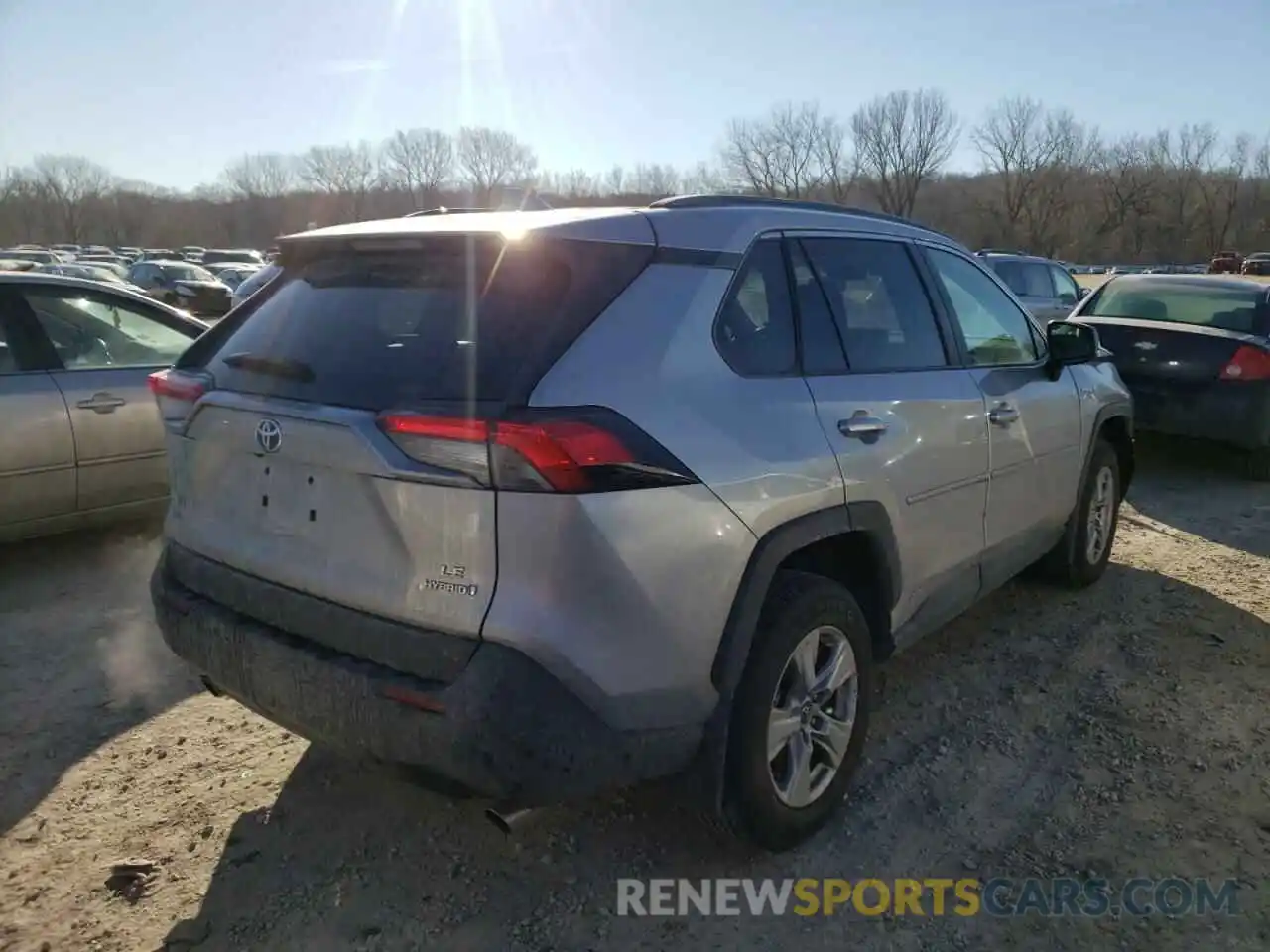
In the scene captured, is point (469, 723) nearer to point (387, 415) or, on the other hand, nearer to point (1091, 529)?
point (387, 415)

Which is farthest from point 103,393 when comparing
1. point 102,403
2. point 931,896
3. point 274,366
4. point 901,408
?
point 931,896

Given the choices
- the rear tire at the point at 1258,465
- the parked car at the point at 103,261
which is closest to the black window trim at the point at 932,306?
the rear tire at the point at 1258,465

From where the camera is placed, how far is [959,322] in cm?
358

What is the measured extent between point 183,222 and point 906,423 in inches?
4017

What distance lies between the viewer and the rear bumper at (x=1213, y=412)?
6.80 m

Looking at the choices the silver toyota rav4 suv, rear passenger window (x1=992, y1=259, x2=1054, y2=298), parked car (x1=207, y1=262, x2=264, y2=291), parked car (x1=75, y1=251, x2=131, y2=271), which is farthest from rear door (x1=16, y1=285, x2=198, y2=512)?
parked car (x1=75, y1=251, x2=131, y2=271)

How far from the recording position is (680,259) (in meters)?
2.38

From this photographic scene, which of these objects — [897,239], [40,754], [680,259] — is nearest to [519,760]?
[680,259]

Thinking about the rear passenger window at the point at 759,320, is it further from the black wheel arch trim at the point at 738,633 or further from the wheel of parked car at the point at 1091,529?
the wheel of parked car at the point at 1091,529

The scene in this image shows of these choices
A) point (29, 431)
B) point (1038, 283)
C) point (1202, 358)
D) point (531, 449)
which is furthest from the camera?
point (1038, 283)

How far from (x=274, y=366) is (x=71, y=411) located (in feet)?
9.93

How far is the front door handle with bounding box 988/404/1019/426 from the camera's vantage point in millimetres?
3521

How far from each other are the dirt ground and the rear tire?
12.2 feet

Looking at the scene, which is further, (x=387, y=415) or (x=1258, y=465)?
(x=1258, y=465)
